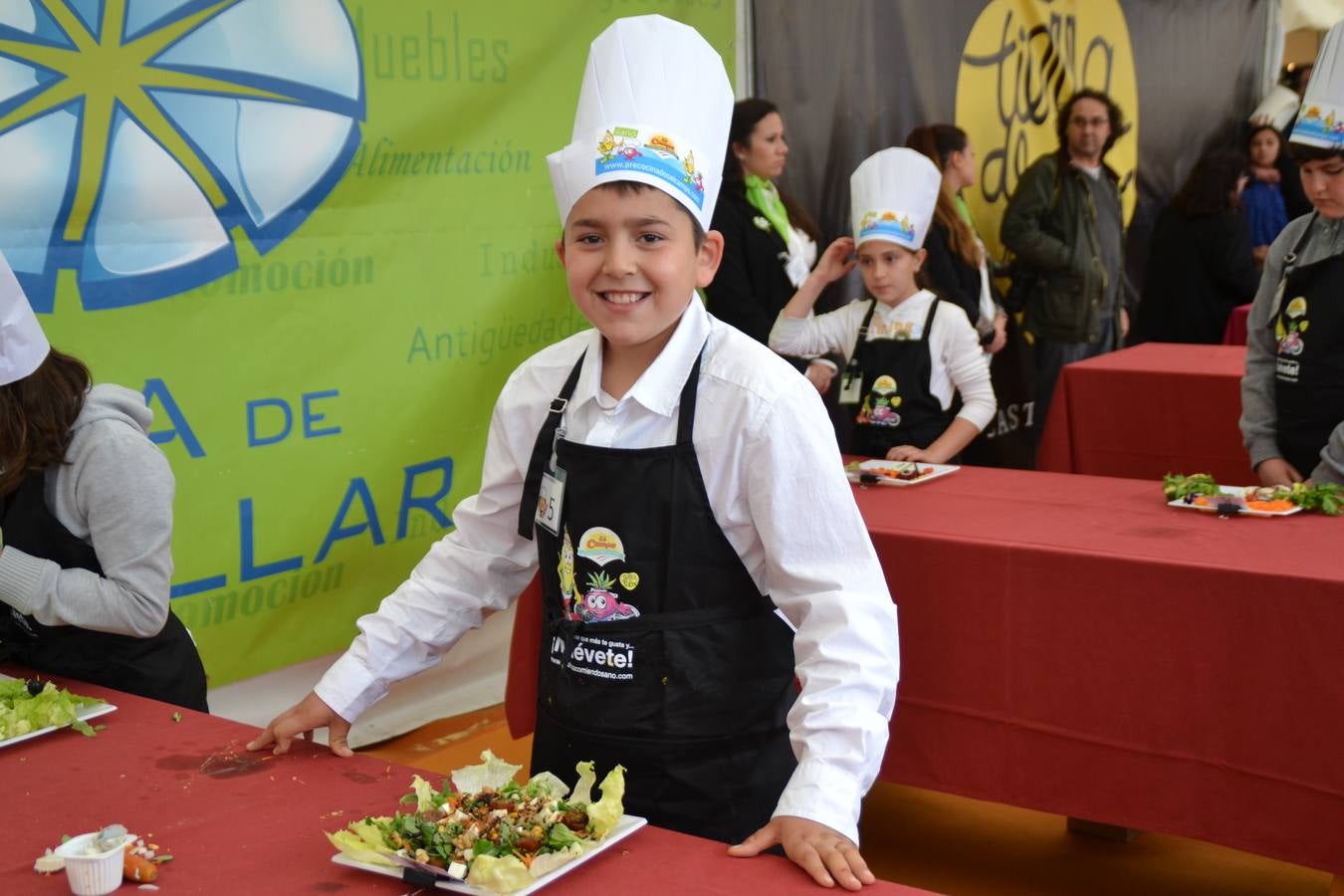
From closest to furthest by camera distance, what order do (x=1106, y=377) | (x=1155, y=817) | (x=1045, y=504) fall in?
(x=1155, y=817) < (x=1045, y=504) < (x=1106, y=377)

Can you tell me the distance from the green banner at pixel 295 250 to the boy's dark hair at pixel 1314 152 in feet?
6.45

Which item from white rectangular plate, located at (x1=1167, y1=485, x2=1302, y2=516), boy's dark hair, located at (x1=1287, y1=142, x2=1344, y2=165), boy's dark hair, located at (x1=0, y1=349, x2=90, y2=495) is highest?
boy's dark hair, located at (x1=1287, y1=142, x2=1344, y2=165)

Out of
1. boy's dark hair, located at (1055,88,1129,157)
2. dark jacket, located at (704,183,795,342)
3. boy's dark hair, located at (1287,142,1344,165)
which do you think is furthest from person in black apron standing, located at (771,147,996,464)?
boy's dark hair, located at (1055,88,1129,157)

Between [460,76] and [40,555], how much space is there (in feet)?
6.50

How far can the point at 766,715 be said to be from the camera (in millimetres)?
1637

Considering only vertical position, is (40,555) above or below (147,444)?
below

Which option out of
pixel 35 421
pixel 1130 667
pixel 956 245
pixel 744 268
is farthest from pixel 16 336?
pixel 956 245

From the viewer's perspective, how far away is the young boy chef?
1.51 m

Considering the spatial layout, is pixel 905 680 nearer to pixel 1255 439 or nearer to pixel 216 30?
pixel 1255 439

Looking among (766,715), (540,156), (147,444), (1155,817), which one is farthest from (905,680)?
(540,156)

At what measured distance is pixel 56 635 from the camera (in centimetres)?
200

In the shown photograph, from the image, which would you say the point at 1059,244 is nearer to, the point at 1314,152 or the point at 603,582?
the point at 1314,152

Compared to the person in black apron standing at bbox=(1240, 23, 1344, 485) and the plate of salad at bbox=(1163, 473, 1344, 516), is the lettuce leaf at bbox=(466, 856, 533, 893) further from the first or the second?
the person in black apron standing at bbox=(1240, 23, 1344, 485)

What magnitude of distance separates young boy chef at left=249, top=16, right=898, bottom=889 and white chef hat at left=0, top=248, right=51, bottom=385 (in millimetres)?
604
